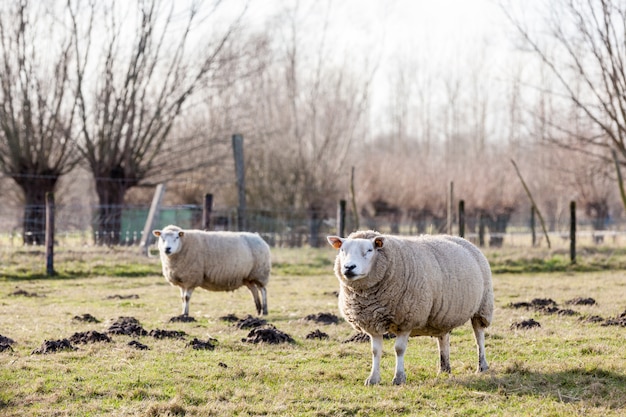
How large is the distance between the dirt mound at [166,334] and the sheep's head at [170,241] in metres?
2.57

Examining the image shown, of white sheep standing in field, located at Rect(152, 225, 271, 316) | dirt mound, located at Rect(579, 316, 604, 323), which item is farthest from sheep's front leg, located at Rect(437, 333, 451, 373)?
white sheep standing in field, located at Rect(152, 225, 271, 316)

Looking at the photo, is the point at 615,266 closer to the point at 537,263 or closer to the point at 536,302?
the point at 537,263

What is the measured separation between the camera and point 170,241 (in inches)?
496

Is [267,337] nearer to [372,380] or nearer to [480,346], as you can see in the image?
[372,380]

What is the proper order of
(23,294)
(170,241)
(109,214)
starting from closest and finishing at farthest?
1. (170,241)
2. (23,294)
3. (109,214)

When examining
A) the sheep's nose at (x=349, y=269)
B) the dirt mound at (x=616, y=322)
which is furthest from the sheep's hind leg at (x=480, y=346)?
the dirt mound at (x=616, y=322)

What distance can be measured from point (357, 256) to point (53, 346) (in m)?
3.88

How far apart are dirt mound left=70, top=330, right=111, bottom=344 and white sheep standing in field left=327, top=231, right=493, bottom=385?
3.26 m

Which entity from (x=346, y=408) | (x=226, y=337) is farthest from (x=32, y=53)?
(x=346, y=408)

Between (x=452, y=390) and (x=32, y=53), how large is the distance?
22.9 meters

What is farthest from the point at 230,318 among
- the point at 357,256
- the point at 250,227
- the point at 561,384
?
the point at 250,227

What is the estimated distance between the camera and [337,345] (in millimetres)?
9586

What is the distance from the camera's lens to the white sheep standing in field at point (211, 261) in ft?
41.8

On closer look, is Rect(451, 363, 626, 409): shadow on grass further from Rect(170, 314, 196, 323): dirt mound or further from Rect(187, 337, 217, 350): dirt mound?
Rect(170, 314, 196, 323): dirt mound
